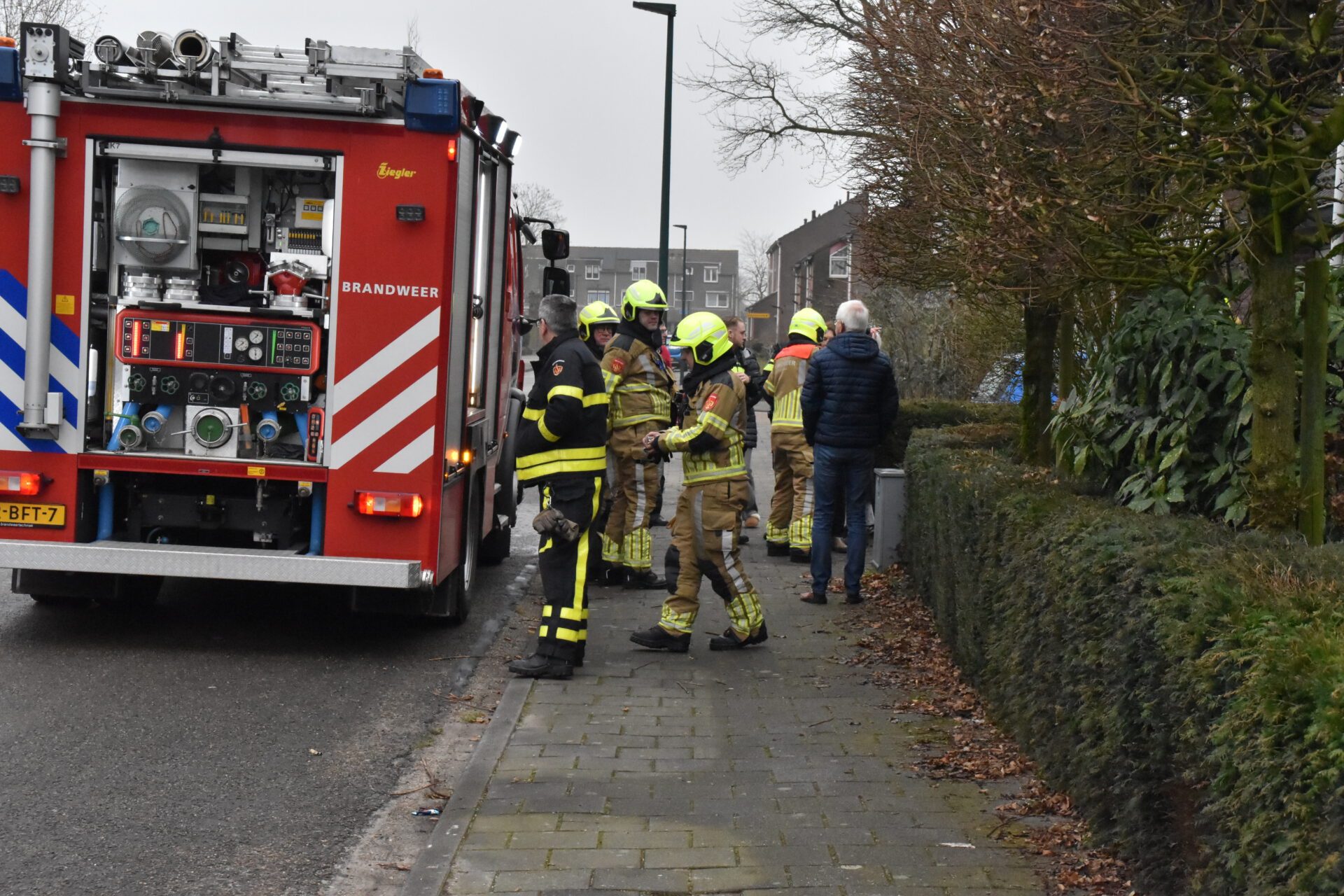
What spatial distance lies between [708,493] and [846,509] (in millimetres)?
2100

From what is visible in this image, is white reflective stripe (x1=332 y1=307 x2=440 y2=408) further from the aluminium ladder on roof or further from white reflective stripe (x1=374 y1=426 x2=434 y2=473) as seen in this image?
the aluminium ladder on roof

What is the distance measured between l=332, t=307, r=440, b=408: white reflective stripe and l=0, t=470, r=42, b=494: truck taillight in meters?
1.57

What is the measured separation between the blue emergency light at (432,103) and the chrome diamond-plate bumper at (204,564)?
89.5 inches

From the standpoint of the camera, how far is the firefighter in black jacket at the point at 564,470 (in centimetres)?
764

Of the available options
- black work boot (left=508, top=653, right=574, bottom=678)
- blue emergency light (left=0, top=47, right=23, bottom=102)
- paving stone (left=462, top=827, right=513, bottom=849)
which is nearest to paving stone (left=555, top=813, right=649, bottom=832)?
paving stone (left=462, top=827, right=513, bottom=849)

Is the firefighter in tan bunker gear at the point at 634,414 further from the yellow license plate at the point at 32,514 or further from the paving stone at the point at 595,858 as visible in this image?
the paving stone at the point at 595,858

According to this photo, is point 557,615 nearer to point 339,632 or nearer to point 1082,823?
point 339,632

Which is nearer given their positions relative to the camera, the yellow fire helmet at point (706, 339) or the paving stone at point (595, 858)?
the paving stone at point (595, 858)

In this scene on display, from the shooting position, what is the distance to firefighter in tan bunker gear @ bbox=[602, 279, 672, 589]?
9.88m

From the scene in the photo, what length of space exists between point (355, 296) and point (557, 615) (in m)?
1.96

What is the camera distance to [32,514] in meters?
7.66

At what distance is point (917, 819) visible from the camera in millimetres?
5176

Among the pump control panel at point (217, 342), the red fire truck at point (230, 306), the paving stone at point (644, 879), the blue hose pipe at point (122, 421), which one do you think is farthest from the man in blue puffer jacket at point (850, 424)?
the paving stone at point (644, 879)

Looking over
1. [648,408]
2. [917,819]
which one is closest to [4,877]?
[917,819]
